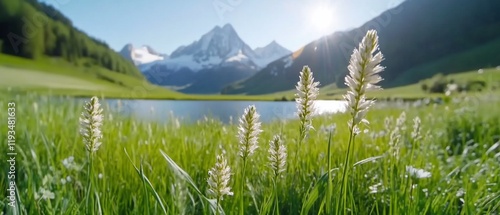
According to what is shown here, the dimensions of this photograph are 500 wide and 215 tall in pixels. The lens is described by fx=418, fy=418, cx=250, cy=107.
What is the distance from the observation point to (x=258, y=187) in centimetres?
287

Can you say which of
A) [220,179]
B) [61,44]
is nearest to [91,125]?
[220,179]

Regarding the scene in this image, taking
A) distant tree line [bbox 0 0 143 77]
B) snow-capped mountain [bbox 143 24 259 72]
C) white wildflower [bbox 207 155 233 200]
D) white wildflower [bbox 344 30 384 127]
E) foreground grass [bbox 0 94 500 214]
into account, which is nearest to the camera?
white wildflower [bbox 344 30 384 127]

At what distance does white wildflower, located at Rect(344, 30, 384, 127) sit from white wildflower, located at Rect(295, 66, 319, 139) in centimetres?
18

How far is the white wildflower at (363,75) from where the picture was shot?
1.19m

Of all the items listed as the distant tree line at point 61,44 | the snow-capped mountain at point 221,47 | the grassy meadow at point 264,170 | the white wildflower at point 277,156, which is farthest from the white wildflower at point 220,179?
the distant tree line at point 61,44

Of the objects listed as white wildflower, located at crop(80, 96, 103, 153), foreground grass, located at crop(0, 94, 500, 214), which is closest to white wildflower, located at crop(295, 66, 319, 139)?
foreground grass, located at crop(0, 94, 500, 214)

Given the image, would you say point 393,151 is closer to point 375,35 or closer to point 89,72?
point 375,35

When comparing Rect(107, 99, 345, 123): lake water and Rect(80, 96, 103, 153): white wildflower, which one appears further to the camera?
Rect(107, 99, 345, 123): lake water

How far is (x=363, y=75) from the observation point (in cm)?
119

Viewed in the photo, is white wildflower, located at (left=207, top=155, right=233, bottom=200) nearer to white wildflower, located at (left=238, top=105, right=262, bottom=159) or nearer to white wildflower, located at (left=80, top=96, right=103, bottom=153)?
white wildflower, located at (left=238, top=105, right=262, bottom=159)

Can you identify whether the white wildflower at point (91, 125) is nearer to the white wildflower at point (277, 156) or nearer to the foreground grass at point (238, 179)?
the foreground grass at point (238, 179)

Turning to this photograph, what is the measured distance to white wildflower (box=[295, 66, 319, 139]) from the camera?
1.38 metres

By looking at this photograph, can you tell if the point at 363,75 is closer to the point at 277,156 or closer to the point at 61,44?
the point at 277,156

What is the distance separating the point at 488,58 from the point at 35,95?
182m
